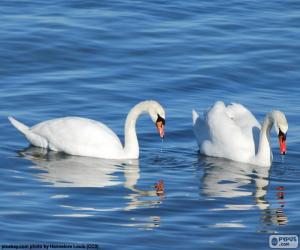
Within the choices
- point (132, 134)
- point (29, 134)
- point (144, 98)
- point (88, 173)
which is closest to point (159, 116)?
point (132, 134)

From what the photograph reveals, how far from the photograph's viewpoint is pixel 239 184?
1589cm

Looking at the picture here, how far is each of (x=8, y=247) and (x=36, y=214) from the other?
49.0 inches

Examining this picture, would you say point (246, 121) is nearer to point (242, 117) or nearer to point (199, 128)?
point (242, 117)

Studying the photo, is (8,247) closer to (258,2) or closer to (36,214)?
(36,214)

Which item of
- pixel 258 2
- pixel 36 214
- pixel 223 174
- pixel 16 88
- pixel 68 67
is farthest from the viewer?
pixel 258 2

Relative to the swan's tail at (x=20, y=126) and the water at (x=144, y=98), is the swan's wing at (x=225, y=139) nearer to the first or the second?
the water at (x=144, y=98)

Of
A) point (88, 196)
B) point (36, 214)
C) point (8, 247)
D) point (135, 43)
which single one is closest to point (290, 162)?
point (88, 196)

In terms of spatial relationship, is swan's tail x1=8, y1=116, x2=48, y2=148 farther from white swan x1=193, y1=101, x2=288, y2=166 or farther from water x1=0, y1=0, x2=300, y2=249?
white swan x1=193, y1=101, x2=288, y2=166

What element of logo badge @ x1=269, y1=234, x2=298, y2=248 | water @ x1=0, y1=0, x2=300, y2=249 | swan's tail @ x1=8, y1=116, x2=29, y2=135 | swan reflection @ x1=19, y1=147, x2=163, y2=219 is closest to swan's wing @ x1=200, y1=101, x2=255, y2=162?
water @ x1=0, y1=0, x2=300, y2=249

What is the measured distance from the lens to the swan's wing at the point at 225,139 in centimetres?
1736

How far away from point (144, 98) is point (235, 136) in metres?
3.06

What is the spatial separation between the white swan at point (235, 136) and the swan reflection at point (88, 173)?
1290 millimetres

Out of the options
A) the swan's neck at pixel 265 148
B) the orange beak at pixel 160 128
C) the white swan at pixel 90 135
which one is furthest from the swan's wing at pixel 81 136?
the swan's neck at pixel 265 148

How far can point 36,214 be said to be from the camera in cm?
1390
